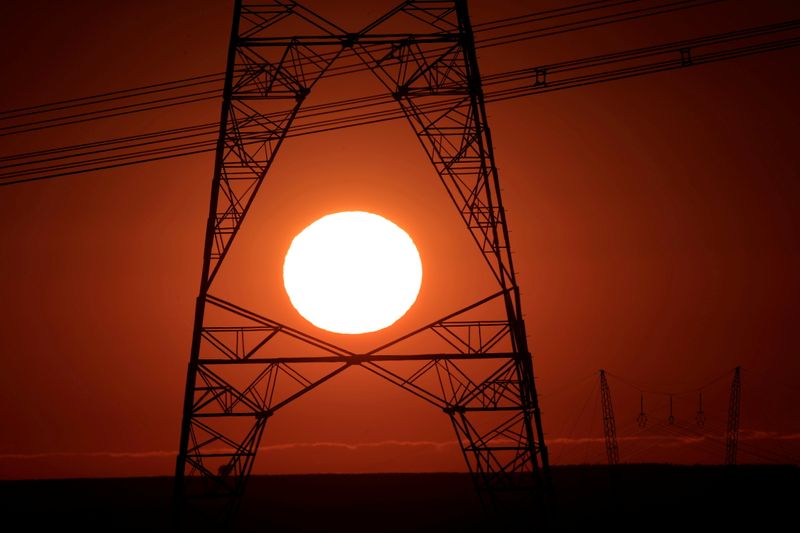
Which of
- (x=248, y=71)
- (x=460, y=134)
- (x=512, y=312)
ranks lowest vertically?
(x=512, y=312)

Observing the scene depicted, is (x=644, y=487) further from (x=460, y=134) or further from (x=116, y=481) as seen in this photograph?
(x=116, y=481)

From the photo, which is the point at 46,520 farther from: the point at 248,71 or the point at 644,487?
the point at 644,487

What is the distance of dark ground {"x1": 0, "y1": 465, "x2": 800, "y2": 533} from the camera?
20781 mm

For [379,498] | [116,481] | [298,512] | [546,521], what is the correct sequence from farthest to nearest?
[116,481], [379,498], [298,512], [546,521]

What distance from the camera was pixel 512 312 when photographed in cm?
2025

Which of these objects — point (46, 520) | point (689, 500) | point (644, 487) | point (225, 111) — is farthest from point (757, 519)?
point (46, 520)

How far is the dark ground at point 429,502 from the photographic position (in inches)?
818

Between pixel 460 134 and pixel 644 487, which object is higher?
pixel 460 134

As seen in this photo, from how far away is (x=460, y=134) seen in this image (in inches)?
845

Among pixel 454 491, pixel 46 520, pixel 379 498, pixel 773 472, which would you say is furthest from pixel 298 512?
pixel 773 472

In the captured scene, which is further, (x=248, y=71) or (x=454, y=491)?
(x=454, y=491)

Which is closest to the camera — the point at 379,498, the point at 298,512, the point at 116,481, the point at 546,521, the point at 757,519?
the point at 546,521

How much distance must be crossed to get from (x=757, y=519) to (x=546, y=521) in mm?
6120

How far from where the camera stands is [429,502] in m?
23.7
